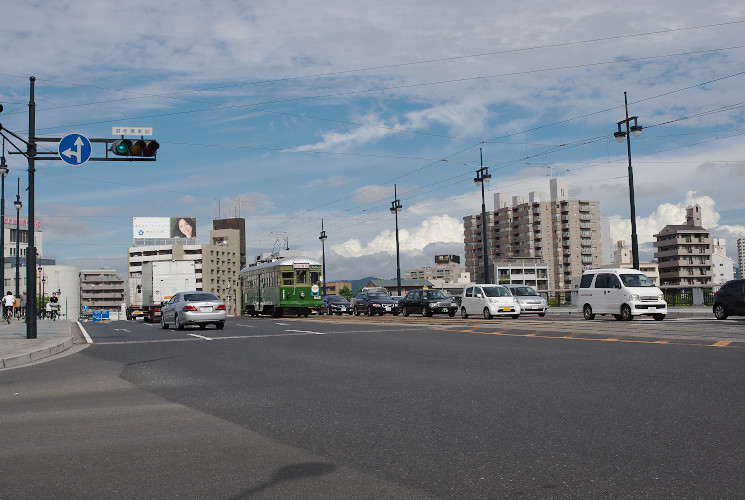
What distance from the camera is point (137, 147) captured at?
68.8 ft

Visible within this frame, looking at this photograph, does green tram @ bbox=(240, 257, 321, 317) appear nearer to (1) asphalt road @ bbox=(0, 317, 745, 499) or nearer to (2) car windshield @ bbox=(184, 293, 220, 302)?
(2) car windshield @ bbox=(184, 293, 220, 302)

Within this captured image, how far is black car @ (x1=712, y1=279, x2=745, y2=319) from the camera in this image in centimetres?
2578

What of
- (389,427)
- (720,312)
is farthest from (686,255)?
(389,427)

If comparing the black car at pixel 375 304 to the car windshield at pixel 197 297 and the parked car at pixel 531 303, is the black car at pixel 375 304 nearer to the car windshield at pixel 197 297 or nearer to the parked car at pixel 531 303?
the parked car at pixel 531 303

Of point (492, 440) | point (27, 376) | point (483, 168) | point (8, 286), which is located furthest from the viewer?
point (8, 286)

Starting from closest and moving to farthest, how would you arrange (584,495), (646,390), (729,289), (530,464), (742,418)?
→ (584,495) → (530,464) → (742,418) → (646,390) → (729,289)

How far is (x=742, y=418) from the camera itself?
265 inches

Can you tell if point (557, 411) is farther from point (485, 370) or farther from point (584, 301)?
point (584, 301)

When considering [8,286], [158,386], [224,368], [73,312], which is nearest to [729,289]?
[224,368]

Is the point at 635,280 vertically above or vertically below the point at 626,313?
above

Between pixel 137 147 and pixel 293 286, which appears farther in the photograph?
pixel 293 286

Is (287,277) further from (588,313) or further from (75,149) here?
(75,149)

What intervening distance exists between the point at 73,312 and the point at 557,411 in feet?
615

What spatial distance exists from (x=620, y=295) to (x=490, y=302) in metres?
7.20
